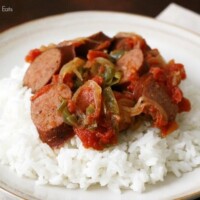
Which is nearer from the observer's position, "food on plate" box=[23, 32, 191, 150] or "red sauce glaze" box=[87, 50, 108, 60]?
"food on plate" box=[23, 32, 191, 150]

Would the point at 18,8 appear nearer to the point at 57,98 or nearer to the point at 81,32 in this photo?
the point at 81,32

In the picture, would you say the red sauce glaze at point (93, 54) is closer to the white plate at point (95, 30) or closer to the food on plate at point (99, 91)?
the food on plate at point (99, 91)

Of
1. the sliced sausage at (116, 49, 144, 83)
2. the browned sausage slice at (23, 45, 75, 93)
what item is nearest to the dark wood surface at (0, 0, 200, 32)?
the browned sausage slice at (23, 45, 75, 93)

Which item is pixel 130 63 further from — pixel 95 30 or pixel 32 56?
pixel 95 30

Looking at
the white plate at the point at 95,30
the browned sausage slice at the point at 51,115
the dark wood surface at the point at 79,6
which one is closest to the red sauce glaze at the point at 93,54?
the browned sausage slice at the point at 51,115

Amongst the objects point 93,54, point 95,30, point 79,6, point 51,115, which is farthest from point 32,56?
point 79,6

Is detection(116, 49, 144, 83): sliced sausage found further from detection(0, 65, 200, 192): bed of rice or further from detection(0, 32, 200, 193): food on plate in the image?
detection(0, 65, 200, 192): bed of rice

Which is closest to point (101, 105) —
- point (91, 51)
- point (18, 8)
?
point (91, 51)
